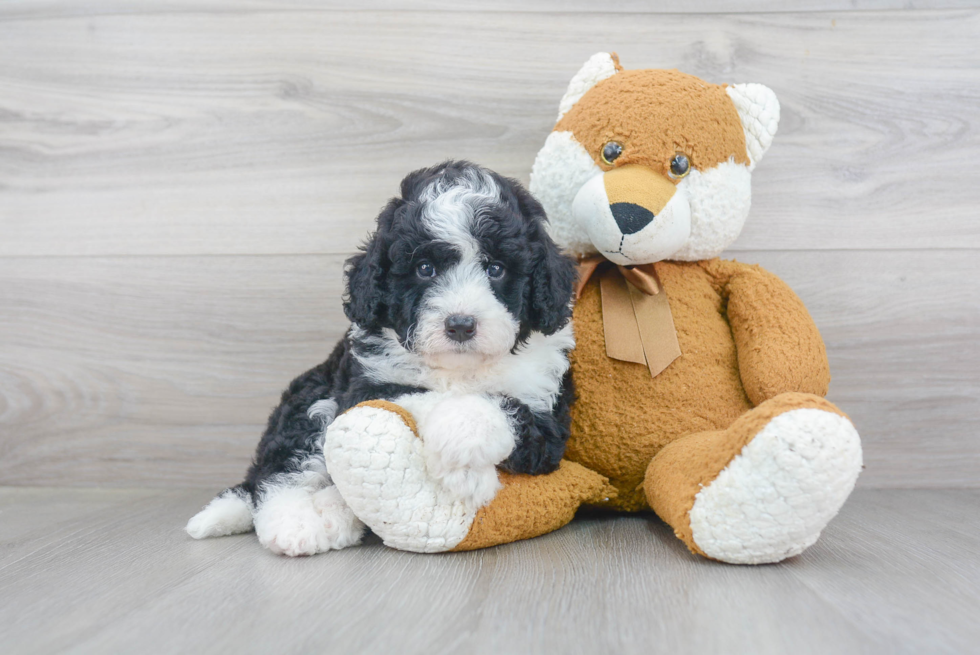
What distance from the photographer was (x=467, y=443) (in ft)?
3.54

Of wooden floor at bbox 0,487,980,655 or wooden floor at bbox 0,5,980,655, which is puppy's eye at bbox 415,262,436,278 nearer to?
wooden floor at bbox 0,487,980,655

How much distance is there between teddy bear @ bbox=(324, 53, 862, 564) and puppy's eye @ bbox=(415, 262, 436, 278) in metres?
0.22

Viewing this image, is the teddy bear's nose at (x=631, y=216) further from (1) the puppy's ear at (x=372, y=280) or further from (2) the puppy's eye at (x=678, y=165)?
(1) the puppy's ear at (x=372, y=280)

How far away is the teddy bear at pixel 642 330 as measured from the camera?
115 cm

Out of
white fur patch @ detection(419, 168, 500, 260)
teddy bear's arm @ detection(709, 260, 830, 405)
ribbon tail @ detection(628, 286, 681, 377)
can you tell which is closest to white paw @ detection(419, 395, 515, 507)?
white fur patch @ detection(419, 168, 500, 260)

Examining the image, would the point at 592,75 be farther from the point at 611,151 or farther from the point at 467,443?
the point at 467,443

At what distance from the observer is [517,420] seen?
1.19 meters

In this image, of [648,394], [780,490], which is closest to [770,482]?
[780,490]

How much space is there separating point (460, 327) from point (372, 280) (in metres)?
0.18

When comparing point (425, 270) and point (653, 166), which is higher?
point (653, 166)

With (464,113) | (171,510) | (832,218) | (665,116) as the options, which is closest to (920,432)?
(832,218)

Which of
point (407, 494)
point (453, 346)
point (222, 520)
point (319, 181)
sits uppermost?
point (319, 181)

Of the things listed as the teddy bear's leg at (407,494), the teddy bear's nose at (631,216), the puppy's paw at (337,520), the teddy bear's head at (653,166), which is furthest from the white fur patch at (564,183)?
the puppy's paw at (337,520)

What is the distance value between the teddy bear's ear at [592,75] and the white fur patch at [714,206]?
313 mm
